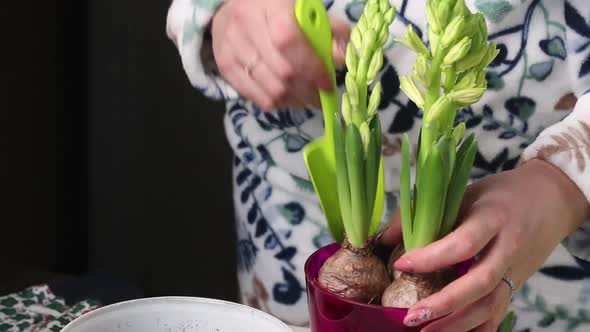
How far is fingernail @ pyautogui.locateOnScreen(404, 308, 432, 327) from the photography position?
1.18ft

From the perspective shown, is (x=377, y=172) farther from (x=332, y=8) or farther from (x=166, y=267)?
(x=166, y=267)

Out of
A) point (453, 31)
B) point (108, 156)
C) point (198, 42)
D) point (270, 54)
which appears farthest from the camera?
point (108, 156)

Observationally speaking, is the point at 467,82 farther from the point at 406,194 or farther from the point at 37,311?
the point at 37,311

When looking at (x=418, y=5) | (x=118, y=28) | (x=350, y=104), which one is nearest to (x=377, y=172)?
(x=350, y=104)

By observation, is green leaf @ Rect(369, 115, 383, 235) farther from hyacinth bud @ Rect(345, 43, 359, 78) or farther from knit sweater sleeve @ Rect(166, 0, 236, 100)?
knit sweater sleeve @ Rect(166, 0, 236, 100)

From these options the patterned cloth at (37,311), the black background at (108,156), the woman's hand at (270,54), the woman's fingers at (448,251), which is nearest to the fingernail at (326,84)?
the woman's hand at (270,54)

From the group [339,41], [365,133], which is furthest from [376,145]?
[339,41]

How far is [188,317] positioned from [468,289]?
0.15 meters

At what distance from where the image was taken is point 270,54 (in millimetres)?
459

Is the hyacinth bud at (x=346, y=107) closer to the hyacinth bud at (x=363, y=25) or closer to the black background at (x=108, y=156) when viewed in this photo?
the hyacinth bud at (x=363, y=25)

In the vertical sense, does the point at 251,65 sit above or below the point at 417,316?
above

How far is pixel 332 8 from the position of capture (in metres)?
0.60

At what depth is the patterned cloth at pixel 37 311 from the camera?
61 centimetres

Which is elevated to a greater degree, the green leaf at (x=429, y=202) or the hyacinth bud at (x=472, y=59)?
the hyacinth bud at (x=472, y=59)
